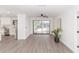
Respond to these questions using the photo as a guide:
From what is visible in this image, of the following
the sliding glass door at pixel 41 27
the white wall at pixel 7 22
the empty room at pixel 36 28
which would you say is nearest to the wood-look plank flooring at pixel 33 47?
the empty room at pixel 36 28

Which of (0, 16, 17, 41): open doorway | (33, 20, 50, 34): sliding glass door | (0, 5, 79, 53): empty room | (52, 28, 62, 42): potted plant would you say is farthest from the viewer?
(33, 20, 50, 34): sliding glass door

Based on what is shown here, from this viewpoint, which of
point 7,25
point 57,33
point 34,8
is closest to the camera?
point 34,8

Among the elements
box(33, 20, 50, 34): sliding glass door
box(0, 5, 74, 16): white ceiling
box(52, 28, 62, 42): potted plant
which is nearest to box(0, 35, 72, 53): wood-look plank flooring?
box(52, 28, 62, 42): potted plant

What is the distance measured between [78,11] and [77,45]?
1.70 meters

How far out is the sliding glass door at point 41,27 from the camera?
15.6 m

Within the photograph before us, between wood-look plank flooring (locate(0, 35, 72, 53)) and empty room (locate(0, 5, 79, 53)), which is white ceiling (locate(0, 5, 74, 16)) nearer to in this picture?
empty room (locate(0, 5, 79, 53))

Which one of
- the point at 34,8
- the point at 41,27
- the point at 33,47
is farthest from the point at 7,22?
the point at 33,47

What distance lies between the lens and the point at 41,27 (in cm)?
1581

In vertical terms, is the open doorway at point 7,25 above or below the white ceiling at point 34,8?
below

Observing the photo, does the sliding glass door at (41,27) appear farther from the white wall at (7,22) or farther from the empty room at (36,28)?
the white wall at (7,22)

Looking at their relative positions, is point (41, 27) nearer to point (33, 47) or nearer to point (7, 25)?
point (7, 25)

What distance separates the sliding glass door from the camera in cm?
1556
